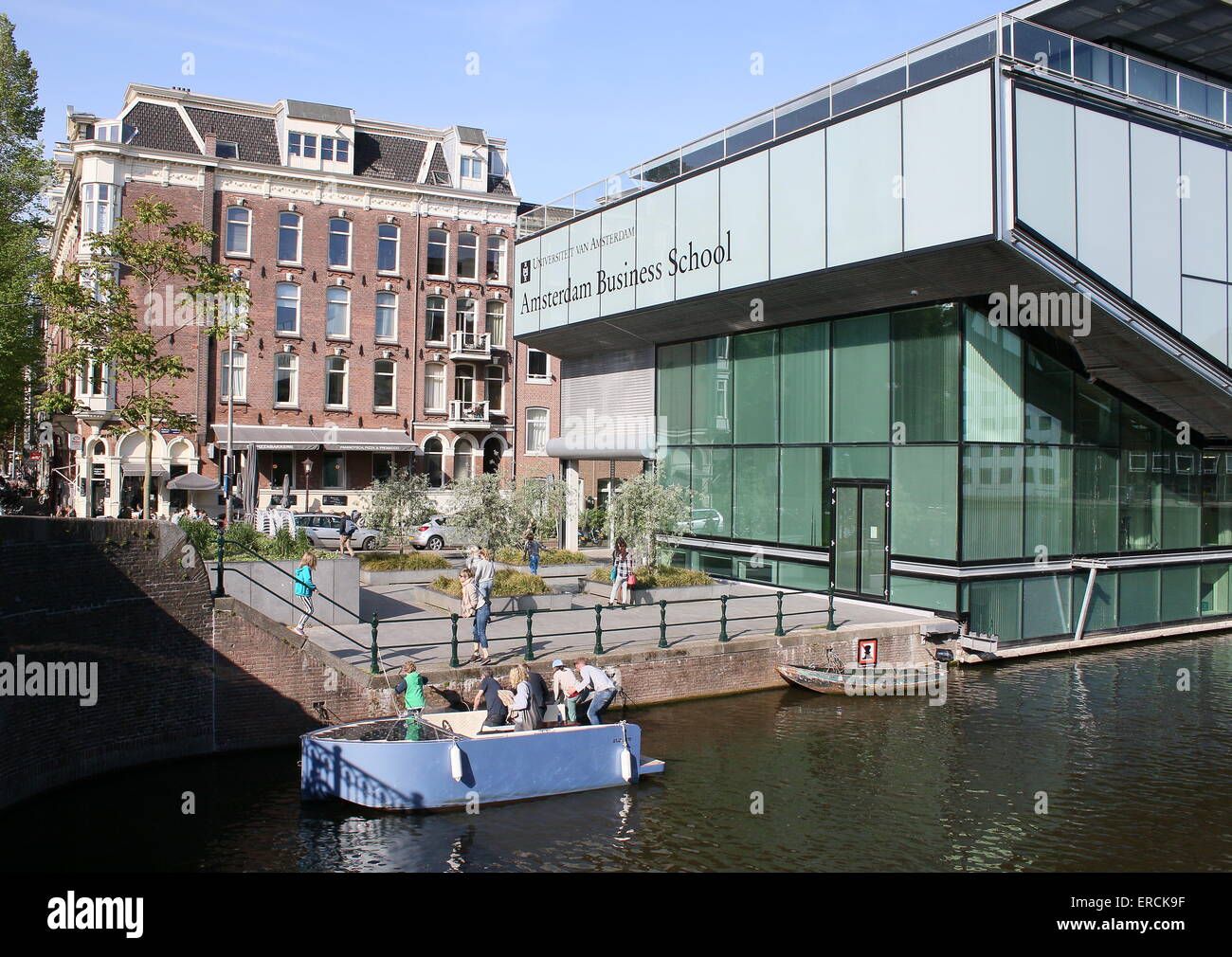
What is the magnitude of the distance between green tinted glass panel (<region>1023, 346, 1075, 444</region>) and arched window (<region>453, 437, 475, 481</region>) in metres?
30.3

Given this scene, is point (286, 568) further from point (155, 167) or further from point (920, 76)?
point (155, 167)

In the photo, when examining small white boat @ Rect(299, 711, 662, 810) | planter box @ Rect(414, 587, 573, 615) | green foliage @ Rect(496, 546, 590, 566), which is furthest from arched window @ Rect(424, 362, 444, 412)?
small white boat @ Rect(299, 711, 662, 810)

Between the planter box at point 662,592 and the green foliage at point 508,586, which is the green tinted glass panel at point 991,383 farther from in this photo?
the green foliage at point 508,586

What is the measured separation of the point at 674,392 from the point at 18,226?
824 inches

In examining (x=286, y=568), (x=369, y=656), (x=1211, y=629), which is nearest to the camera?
(x=369, y=656)

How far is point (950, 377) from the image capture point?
21.3 meters

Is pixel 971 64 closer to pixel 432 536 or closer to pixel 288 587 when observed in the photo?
pixel 288 587

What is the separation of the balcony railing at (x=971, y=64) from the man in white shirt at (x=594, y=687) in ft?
42.6

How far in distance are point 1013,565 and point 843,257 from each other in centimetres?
760

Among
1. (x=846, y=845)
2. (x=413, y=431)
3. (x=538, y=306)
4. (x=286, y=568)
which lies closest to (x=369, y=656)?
(x=286, y=568)

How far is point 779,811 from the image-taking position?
12742mm

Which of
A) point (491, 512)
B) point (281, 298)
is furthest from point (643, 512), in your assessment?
point (281, 298)

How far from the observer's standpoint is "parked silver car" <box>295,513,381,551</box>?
112 ft

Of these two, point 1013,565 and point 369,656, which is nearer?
point 369,656
